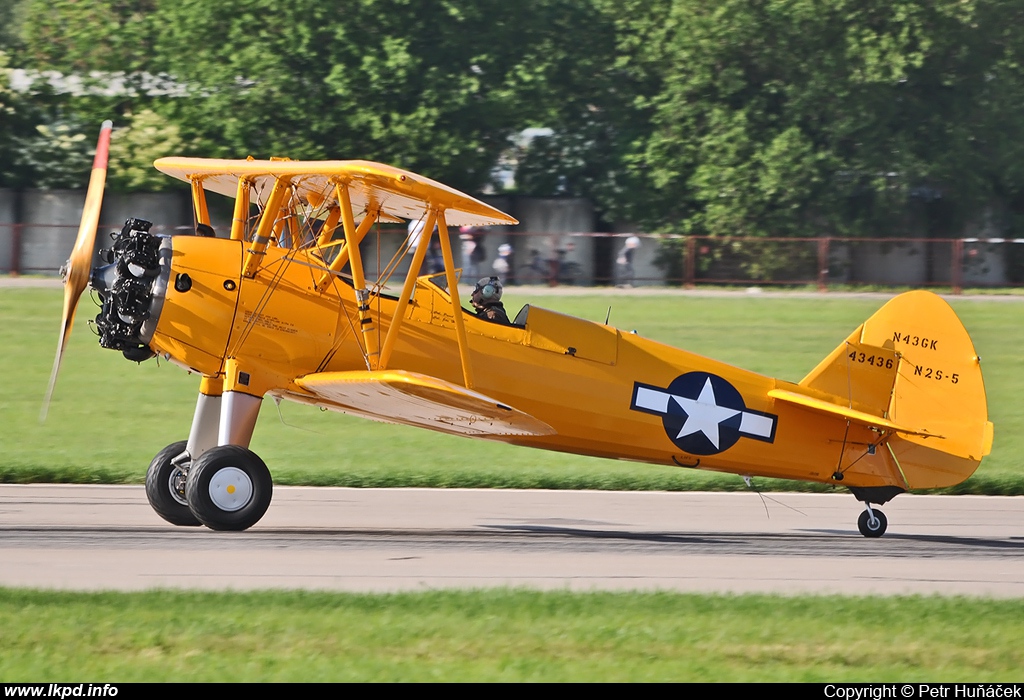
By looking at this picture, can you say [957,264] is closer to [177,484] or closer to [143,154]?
[143,154]

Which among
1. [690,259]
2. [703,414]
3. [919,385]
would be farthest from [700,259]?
[703,414]

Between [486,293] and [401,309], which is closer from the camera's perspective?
[401,309]

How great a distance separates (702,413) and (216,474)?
13.2 feet

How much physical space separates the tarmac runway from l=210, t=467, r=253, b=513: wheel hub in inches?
12.9

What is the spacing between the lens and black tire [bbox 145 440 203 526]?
9719 mm

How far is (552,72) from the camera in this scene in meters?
34.4

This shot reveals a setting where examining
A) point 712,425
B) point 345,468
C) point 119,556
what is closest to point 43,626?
point 119,556

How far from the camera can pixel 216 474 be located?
8961mm

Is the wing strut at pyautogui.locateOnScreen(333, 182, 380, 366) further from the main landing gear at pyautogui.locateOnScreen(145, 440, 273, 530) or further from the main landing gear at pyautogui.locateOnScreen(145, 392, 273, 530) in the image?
the main landing gear at pyautogui.locateOnScreen(145, 440, 273, 530)

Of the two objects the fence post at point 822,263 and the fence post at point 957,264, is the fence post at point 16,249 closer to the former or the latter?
the fence post at point 822,263

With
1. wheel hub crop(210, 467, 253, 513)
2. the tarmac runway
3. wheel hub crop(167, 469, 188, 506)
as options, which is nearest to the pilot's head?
the tarmac runway

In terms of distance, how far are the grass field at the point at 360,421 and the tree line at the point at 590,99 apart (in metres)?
8.01

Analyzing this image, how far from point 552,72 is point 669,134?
3675 millimetres

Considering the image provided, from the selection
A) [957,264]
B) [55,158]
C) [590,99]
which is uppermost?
[590,99]
